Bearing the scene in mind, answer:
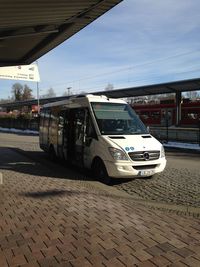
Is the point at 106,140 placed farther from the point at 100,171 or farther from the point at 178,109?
the point at 178,109

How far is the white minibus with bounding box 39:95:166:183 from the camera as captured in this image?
9.88m

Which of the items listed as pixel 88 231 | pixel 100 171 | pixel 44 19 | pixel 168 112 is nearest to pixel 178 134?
pixel 168 112

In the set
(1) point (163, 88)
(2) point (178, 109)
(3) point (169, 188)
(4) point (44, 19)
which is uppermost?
(1) point (163, 88)

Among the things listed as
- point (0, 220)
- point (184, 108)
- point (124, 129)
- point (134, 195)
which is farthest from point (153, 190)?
point (184, 108)

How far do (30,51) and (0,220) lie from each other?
800 cm

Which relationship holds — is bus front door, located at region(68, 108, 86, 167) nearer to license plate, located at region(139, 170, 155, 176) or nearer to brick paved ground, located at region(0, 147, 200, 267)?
license plate, located at region(139, 170, 155, 176)

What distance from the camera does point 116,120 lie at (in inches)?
448

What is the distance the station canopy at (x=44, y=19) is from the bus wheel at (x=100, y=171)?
3323 millimetres

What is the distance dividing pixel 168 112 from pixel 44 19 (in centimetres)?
3509

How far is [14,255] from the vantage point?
4660mm

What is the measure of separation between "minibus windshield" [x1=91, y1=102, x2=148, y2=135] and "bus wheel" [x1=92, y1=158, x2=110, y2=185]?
79 cm

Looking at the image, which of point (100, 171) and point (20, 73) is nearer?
point (100, 171)

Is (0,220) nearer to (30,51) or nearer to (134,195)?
(134,195)

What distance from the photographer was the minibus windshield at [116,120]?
36.0 feet
